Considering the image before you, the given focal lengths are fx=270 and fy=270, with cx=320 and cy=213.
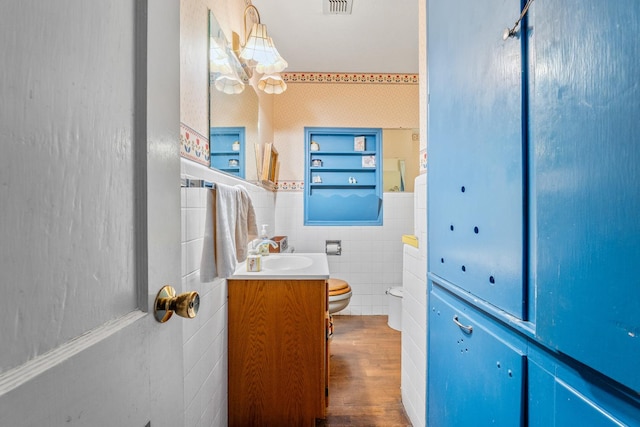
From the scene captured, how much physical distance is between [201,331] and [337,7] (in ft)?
7.25

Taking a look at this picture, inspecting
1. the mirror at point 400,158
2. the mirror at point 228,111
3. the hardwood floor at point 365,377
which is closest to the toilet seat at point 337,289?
the hardwood floor at point 365,377

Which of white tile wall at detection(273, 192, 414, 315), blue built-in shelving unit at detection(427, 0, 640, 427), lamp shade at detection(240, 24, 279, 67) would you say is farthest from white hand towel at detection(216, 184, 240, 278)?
white tile wall at detection(273, 192, 414, 315)

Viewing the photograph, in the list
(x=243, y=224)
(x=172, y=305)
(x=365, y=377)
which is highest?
(x=243, y=224)

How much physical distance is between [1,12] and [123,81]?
153 millimetres

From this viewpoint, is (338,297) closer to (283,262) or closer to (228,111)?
(283,262)

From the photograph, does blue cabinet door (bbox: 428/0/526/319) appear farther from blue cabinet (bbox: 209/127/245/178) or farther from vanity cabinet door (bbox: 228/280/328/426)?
blue cabinet (bbox: 209/127/245/178)

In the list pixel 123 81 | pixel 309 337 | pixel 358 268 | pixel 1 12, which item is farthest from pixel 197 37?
pixel 358 268

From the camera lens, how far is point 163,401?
48cm

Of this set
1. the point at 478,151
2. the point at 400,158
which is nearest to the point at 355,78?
the point at 400,158

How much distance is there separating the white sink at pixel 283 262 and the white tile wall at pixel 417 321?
0.64 meters

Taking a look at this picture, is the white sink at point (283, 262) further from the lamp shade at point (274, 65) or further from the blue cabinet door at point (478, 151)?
the lamp shade at point (274, 65)

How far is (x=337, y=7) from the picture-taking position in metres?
1.94

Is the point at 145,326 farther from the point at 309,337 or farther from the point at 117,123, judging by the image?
the point at 309,337

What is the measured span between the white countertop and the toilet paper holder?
1043 millimetres
